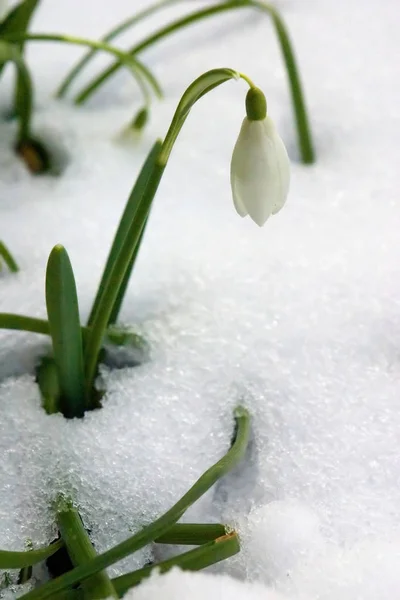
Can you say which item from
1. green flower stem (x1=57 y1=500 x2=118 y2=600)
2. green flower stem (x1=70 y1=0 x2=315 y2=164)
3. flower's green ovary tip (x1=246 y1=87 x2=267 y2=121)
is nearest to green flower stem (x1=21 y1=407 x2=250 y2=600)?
green flower stem (x1=57 y1=500 x2=118 y2=600)

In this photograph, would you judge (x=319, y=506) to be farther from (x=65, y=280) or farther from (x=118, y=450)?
(x=65, y=280)

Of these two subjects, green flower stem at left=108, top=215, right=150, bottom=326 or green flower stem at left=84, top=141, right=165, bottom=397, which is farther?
green flower stem at left=108, top=215, right=150, bottom=326

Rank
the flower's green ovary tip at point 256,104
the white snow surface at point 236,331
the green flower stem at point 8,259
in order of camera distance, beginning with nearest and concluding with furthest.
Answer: the flower's green ovary tip at point 256,104, the white snow surface at point 236,331, the green flower stem at point 8,259

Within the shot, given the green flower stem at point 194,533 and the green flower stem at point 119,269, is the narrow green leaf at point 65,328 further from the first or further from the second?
the green flower stem at point 194,533

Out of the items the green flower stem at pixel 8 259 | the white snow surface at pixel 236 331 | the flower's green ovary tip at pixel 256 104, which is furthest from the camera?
the green flower stem at pixel 8 259

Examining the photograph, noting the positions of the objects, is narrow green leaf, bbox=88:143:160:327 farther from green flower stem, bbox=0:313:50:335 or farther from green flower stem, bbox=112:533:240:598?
green flower stem, bbox=112:533:240:598

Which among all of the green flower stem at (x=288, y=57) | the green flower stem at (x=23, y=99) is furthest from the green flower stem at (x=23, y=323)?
the green flower stem at (x=288, y=57)
